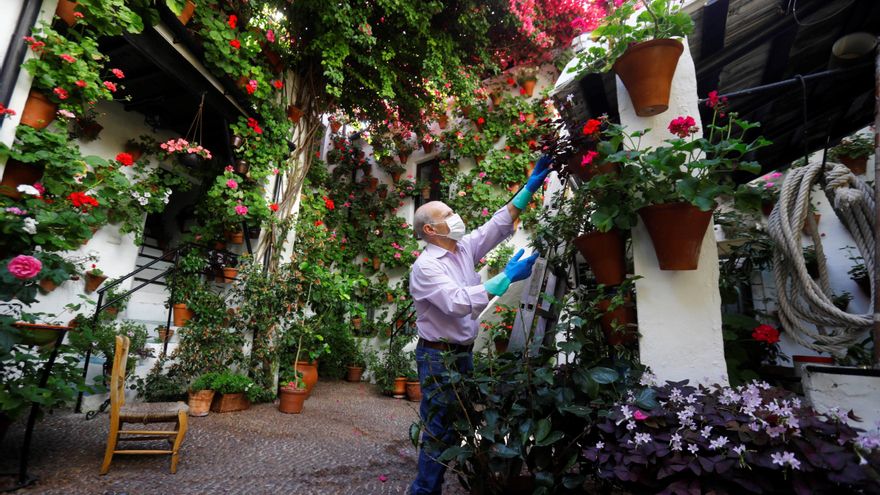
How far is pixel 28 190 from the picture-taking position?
2574 millimetres

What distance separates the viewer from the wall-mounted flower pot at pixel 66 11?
2883mm

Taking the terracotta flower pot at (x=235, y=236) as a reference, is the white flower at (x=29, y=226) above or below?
below

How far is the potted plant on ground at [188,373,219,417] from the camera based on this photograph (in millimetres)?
3949

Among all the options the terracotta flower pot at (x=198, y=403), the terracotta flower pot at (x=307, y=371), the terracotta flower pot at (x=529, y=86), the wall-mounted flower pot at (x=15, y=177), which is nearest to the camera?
the wall-mounted flower pot at (x=15, y=177)

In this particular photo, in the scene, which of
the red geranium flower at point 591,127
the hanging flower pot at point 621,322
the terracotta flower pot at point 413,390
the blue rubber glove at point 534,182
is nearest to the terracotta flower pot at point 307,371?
the terracotta flower pot at point 413,390

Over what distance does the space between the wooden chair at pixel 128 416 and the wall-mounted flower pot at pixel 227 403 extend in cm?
138

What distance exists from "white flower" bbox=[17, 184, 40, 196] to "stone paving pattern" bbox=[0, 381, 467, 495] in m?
1.81

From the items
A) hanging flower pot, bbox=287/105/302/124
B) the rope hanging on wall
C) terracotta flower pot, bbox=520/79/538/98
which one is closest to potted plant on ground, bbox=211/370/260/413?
hanging flower pot, bbox=287/105/302/124

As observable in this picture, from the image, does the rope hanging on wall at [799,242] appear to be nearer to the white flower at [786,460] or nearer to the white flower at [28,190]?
the white flower at [786,460]

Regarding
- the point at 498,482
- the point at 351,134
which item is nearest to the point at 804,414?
the point at 498,482

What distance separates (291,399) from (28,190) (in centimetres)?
296

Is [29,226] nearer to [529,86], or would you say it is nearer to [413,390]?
[413,390]

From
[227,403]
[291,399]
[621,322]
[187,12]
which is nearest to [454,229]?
[621,322]

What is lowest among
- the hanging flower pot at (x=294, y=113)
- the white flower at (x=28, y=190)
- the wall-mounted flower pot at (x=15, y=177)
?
the white flower at (x=28, y=190)
